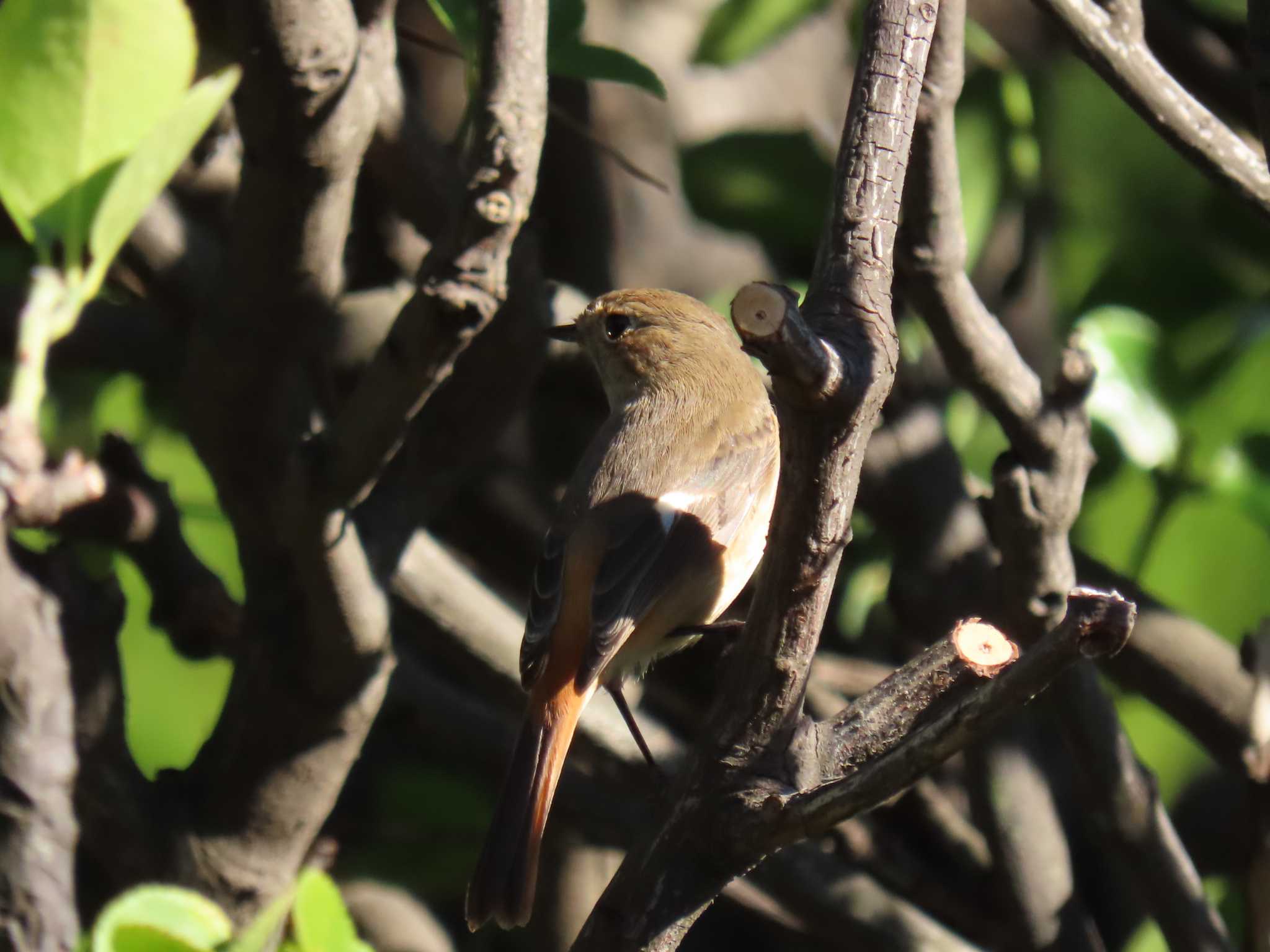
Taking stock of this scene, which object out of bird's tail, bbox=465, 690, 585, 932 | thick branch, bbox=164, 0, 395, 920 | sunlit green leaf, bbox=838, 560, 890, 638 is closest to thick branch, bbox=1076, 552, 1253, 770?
sunlit green leaf, bbox=838, 560, 890, 638

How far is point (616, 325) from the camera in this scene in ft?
7.29

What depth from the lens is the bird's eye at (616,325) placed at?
2.21m

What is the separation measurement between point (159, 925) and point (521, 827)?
1.87 feet

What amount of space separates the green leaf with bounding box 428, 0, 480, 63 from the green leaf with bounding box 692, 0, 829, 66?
69cm

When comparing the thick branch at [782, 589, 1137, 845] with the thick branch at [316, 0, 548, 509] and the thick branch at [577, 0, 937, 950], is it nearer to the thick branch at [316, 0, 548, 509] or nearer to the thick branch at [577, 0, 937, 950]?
the thick branch at [577, 0, 937, 950]

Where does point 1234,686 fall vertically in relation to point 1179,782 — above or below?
above

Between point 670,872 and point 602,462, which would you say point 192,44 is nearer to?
point 670,872

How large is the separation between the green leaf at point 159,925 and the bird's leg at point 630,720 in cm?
83

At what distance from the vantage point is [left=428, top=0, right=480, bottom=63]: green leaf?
58.7 inches

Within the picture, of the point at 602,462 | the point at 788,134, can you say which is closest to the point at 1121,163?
the point at 788,134

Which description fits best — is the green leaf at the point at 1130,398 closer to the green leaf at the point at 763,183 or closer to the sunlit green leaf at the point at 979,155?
the sunlit green leaf at the point at 979,155

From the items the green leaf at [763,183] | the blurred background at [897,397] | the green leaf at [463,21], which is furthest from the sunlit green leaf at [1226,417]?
the green leaf at [463,21]

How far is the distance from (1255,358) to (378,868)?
152cm

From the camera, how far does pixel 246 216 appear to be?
5.00 feet
